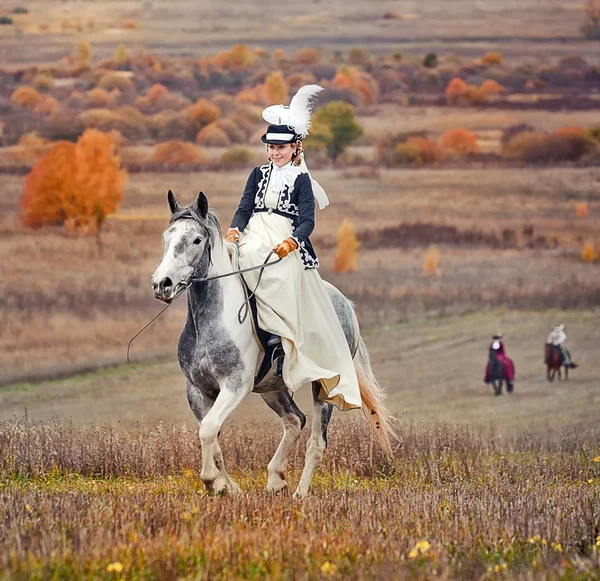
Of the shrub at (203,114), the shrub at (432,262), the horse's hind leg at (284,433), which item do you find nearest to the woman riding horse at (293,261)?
the horse's hind leg at (284,433)

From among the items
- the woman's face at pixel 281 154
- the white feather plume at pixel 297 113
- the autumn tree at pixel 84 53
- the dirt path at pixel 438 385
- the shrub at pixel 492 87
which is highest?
the autumn tree at pixel 84 53

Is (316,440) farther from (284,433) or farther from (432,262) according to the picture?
(432,262)

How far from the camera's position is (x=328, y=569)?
6.37 meters

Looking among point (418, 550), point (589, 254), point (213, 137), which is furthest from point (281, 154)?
point (213, 137)

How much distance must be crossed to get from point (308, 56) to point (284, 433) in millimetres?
49065

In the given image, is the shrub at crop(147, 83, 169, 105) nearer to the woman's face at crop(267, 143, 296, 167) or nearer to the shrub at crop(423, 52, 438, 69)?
the shrub at crop(423, 52, 438, 69)

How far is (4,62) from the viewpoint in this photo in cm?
5375

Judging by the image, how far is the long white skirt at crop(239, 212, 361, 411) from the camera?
31.0ft

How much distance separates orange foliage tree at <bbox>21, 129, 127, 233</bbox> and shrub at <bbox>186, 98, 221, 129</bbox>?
15.1 feet

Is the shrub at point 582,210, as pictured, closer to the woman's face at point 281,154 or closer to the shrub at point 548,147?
the shrub at point 548,147

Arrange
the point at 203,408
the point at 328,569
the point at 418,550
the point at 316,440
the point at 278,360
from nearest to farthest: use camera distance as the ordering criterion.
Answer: the point at 328,569
the point at 418,550
the point at 203,408
the point at 278,360
the point at 316,440

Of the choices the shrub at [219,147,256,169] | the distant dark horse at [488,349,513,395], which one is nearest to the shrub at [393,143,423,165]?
the shrub at [219,147,256,169]

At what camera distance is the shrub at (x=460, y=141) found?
57000 millimetres

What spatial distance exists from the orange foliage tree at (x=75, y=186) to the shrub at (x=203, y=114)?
4.62 m
